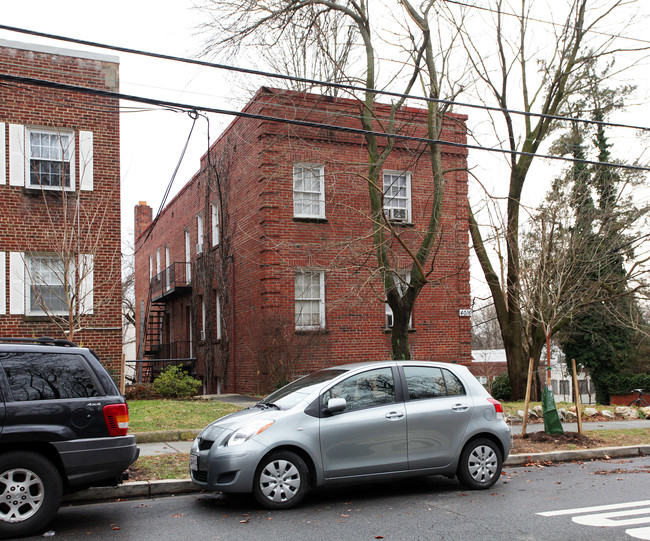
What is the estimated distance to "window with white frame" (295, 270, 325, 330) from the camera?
19.4 meters

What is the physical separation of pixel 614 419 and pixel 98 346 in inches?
495

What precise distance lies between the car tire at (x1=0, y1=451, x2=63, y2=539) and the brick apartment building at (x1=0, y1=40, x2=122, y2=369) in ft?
32.0

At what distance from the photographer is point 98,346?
16.8 m

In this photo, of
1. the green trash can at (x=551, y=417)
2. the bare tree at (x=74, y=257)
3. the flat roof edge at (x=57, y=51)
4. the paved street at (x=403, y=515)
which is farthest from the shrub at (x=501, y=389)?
the flat roof edge at (x=57, y=51)

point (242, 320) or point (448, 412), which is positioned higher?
point (242, 320)

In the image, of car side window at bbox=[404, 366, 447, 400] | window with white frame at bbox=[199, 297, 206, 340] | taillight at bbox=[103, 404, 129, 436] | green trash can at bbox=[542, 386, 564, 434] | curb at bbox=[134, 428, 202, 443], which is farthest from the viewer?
window with white frame at bbox=[199, 297, 206, 340]

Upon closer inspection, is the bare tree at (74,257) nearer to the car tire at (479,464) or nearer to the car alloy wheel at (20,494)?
the car alloy wheel at (20,494)

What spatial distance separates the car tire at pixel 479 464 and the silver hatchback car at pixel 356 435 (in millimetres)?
12

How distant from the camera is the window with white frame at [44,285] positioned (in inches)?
637

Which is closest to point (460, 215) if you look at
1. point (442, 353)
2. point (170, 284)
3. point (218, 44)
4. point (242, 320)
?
point (442, 353)

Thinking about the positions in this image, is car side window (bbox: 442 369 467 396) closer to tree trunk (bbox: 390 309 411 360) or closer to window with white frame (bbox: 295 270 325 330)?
tree trunk (bbox: 390 309 411 360)

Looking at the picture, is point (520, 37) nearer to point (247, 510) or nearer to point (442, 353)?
point (442, 353)

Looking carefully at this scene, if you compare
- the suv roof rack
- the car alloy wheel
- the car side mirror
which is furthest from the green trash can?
the car alloy wheel

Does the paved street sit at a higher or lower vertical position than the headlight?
lower
